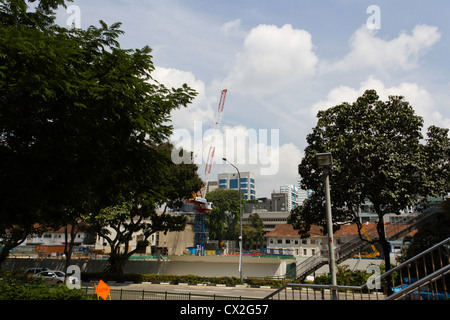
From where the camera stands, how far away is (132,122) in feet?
30.9

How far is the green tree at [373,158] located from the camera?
1877 cm

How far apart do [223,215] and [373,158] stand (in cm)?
6892

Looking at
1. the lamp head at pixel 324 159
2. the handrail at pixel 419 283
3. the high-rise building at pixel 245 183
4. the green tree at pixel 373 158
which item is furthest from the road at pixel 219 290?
the high-rise building at pixel 245 183

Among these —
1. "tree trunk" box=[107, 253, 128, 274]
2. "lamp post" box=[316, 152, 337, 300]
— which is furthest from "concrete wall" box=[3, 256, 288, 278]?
"lamp post" box=[316, 152, 337, 300]

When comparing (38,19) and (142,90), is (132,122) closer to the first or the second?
(142,90)

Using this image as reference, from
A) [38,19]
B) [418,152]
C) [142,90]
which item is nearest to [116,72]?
[142,90]

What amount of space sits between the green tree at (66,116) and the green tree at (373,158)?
13156 millimetres

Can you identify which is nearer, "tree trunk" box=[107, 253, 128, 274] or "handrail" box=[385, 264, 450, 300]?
"handrail" box=[385, 264, 450, 300]

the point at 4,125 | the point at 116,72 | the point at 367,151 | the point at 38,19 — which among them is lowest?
the point at 4,125

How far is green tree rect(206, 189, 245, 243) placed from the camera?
83062 mm

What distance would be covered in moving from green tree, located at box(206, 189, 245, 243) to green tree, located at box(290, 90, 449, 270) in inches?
2255

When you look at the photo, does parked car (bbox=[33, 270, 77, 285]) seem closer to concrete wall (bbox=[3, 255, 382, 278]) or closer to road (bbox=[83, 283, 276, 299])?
road (bbox=[83, 283, 276, 299])

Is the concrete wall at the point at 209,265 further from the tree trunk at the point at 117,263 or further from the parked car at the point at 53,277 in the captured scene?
the parked car at the point at 53,277
